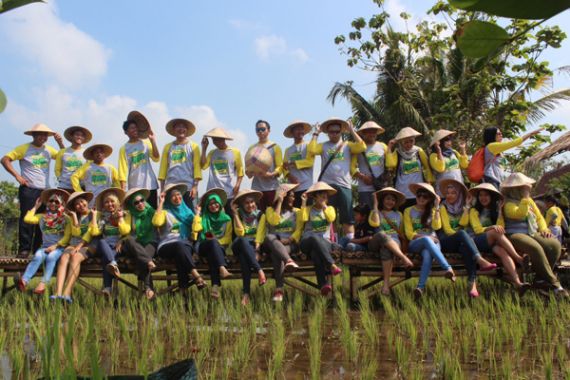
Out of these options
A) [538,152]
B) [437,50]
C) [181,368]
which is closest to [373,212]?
[181,368]

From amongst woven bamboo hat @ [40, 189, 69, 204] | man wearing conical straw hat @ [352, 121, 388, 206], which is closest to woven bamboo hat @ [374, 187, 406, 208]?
man wearing conical straw hat @ [352, 121, 388, 206]

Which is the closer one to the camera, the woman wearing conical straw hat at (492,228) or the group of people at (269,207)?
the woman wearing conical straw hat at (492,228)

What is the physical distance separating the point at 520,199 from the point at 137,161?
161 inches

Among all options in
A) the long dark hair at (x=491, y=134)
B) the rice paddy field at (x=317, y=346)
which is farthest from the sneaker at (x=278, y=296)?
the long dark hair at (x=491, y=134)

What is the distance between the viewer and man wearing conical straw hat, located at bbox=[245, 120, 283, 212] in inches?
219

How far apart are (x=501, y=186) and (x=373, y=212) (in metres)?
1.33

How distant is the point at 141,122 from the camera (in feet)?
19.1

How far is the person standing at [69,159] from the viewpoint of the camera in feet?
18.6

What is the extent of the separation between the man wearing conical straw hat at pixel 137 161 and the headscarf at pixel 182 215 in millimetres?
470

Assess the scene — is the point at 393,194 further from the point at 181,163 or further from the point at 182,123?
the point at 182,123

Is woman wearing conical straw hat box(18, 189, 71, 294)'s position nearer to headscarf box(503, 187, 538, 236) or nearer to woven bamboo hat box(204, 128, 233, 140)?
woven bamboo hat box(204, 128, 233, 140)

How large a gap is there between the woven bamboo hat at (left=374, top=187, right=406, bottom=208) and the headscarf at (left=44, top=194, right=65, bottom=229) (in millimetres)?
3284

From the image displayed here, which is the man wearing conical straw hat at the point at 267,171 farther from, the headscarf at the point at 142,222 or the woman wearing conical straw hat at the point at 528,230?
the woman wearing conical straw hat at the point at 528,230

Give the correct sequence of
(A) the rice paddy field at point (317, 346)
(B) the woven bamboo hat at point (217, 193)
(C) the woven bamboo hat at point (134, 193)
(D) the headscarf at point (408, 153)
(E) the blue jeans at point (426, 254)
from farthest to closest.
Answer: (D) the headscarf at point (408, 153)
(B) the woven bamboo hat at point (217, 193)
(C) the woven bamboo hat at point (134, 193)
(E) the blue jeans at point (426, 254)
(A) the rice paddy field at point (317, 346)
